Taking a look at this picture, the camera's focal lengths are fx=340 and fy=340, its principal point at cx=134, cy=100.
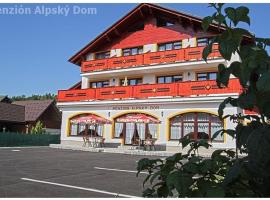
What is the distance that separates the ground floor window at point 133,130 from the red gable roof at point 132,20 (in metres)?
8.38

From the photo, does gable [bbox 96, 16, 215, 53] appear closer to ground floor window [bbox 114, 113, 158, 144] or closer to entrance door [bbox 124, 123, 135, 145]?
ground floor window [bbox 114, 113, 158, 144]

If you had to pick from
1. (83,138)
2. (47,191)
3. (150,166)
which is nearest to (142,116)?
(83,138)

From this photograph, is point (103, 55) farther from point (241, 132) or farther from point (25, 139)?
point (241, 132)

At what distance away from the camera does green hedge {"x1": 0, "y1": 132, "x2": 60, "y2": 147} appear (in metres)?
31.3

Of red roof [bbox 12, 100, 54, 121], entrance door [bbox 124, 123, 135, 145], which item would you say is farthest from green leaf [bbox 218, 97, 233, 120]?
red roof [bbox 12, 100, 54, 121]

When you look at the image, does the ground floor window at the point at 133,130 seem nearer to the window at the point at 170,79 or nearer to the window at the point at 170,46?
the window at the point at 170,79

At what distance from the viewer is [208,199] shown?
1.65m

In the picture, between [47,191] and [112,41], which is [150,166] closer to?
[47,191]

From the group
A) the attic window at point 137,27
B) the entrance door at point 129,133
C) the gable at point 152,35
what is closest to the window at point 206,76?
the gable at point 152,35

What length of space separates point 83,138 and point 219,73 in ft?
93.2

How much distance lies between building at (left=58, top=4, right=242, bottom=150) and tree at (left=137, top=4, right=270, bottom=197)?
69.5 ft

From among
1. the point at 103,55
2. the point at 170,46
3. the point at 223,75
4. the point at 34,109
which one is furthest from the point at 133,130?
the point at 223,75

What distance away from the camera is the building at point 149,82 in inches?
972

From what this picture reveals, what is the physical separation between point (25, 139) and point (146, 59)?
584 inches
